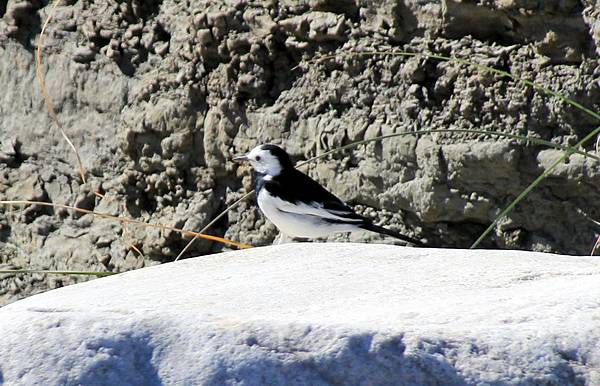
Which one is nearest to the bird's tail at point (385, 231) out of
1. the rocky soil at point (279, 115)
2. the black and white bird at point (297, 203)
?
the black and white bird at point (297, 203)

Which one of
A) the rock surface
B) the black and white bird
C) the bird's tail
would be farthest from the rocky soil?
the rock surface

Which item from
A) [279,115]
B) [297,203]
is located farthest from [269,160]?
[279,115]

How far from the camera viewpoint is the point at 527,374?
2271 mm

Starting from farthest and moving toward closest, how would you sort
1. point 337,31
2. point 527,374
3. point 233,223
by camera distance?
point 233,223 < point 337,31 < point 527,374

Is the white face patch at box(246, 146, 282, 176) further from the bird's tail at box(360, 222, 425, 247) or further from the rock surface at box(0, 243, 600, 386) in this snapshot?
the rock surface at box(0, 243, 600, 386)

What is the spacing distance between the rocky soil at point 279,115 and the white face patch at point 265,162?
40cm

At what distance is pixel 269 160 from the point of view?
509 centimetres

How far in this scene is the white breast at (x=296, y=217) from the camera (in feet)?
16.5

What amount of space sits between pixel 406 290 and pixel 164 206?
131 inches

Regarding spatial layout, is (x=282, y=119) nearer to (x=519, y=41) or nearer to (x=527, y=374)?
(x=519, y=41)

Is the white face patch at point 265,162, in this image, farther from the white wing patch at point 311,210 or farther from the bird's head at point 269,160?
the white wing patch at point 311,210

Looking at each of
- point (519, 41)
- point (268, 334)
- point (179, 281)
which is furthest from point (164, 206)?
point (268, 334)

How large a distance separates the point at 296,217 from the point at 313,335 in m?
2.78

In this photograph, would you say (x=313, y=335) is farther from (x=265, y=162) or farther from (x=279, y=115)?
(x=279, y=115)
